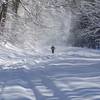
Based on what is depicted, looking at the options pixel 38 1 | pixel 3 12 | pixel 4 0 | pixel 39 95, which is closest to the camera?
pixel 39 95

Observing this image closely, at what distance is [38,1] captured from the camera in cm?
3369

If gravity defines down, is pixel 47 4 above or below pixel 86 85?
above

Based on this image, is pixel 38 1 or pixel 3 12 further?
pixel 38 1

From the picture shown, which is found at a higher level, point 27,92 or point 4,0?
point 4,0

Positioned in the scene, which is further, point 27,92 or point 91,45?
point 91,45

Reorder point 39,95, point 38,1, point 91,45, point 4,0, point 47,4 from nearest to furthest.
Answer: point 39,95 → point 4,0 → point 38,1 → point 47,4 → point 91,45

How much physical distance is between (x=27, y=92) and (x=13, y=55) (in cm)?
2071

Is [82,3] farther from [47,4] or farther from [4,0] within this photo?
[4,0]

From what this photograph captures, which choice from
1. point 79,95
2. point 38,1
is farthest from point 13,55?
point 79,95

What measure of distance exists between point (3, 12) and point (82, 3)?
16.2 m

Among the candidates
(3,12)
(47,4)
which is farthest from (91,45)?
(3,12)

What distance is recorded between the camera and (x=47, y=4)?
128ft

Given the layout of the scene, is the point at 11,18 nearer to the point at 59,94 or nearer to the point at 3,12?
the point at 3,12

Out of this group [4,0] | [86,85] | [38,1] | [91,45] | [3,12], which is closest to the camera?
[86,85]
